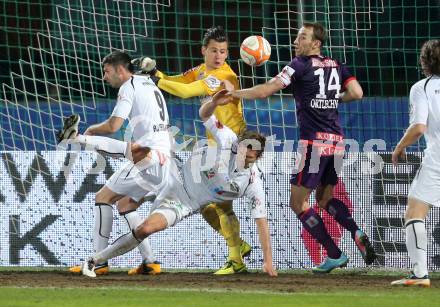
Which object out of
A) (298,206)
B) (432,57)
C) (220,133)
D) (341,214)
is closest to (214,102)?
(220,133)

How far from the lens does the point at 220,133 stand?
422 inches

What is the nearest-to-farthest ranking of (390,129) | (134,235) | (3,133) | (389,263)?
(134,235) → (389,263) → (390,129) → (3,133)

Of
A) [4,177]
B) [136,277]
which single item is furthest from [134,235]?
[4,177]

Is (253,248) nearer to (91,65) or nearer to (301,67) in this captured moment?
(301,67)

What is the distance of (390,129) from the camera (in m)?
12.8

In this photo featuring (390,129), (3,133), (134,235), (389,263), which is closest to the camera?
(134,235)

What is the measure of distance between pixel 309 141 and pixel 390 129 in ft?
7.20

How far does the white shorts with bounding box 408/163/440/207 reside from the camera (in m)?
9.34

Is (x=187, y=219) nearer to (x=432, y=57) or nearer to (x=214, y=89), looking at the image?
(x=214, y=89)

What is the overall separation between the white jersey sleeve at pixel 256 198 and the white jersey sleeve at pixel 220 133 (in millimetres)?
384

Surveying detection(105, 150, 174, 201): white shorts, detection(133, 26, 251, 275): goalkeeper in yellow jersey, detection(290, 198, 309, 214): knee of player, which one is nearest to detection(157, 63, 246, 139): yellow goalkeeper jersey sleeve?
detection(133, 26, 251, 275): goalkeeper in yellow jersey

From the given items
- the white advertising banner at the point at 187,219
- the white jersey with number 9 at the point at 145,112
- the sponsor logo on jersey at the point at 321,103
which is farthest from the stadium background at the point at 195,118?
the white jersey with number 9 at the point at 145,112

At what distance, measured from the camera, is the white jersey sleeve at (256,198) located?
10.6 m

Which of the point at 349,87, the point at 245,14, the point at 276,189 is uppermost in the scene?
the point at 245,14
